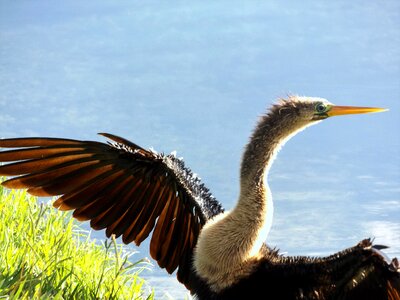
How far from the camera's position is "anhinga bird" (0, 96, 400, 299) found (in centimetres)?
620

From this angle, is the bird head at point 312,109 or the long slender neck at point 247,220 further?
the bird head at point 312,109

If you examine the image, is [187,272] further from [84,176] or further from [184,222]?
[84,176]

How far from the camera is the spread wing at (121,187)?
6.96 m

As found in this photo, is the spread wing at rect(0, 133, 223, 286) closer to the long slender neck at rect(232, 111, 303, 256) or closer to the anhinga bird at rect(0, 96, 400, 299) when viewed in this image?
the anhinga bird at rect(0, 96, 400, 299)

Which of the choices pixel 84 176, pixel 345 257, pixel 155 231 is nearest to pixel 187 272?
pixel 155 231

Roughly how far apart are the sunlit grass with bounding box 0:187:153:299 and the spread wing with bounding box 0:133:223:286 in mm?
238

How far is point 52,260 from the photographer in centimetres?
739

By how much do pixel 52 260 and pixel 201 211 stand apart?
118cm

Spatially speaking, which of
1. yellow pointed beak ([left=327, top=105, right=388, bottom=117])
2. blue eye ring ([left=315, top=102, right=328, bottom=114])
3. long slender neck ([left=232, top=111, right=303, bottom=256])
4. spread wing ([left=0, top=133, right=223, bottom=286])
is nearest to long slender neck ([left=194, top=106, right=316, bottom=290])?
long slender neck ([left=232, top=111, right=303, bottom=256])

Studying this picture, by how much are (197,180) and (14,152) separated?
1.28m

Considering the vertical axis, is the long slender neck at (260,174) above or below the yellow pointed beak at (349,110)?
below

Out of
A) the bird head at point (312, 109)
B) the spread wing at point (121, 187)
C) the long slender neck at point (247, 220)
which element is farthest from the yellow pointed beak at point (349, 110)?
the spread wing at point (121, 187)

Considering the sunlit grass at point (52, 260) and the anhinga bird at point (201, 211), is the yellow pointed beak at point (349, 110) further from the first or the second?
the sunlit grass at point (52, 260)

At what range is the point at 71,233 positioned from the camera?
8.20 m
